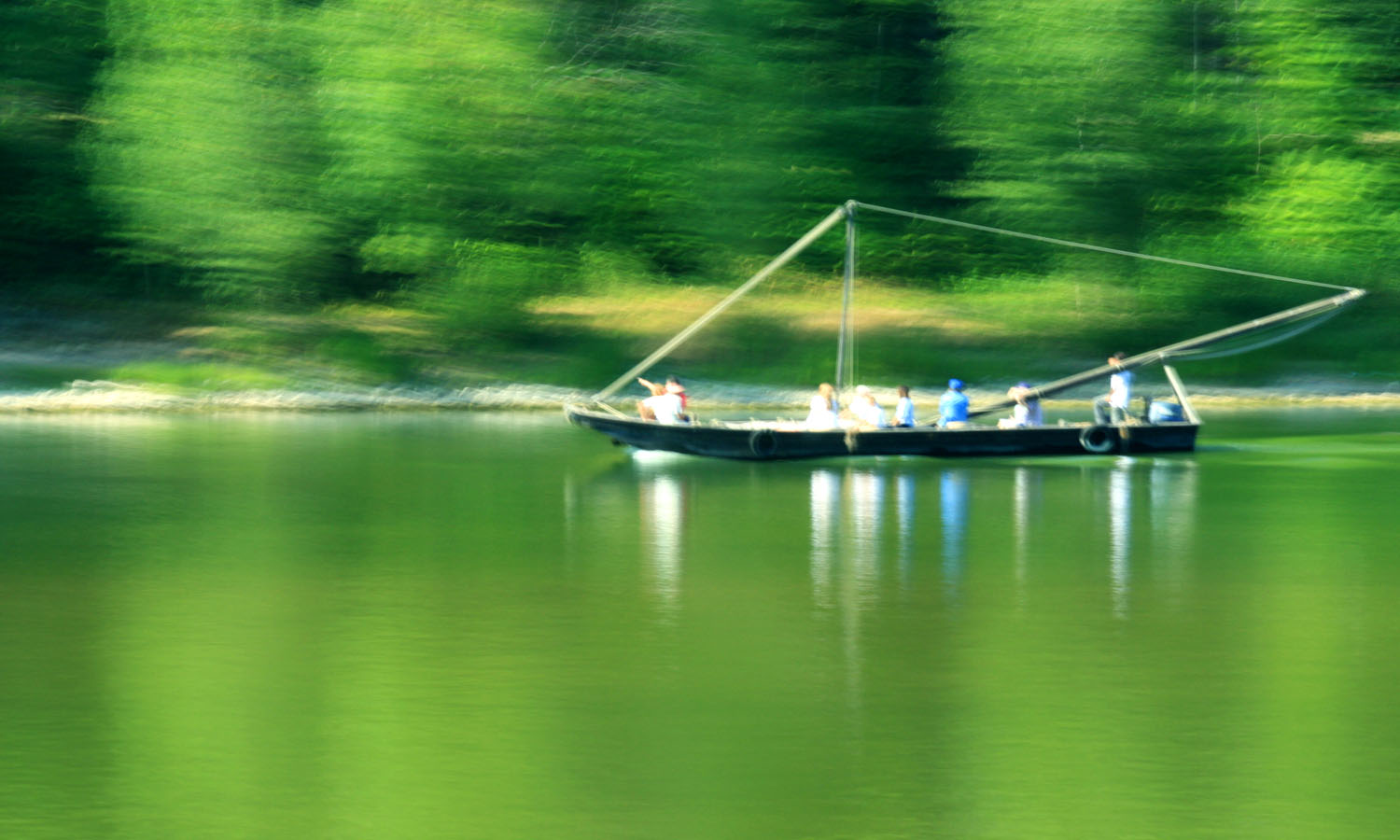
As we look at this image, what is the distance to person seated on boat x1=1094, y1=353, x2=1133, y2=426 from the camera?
33.4 m

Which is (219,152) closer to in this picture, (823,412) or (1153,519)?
(823,412)

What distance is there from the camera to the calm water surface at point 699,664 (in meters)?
10.3

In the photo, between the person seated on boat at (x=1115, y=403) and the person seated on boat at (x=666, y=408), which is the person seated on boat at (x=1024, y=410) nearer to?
the person seated on boat at (x=1115, y=403)

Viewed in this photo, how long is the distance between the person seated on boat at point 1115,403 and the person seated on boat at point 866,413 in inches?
156

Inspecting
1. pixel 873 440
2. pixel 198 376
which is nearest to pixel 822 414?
pixel 873 440

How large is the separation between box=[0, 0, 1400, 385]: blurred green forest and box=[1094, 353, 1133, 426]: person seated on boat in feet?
65.3

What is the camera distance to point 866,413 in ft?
106

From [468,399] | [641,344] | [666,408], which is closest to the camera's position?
[666,408]

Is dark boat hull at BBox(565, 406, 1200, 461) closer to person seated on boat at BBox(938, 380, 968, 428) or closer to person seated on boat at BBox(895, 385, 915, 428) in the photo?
person seated on boat at BBox(895, 385, 915, 428)

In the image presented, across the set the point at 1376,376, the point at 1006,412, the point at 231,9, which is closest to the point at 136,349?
the point at 231,9

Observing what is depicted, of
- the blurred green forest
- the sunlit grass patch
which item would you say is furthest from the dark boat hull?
the sunlit grass patch

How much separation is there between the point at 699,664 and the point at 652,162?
46229 millimetres

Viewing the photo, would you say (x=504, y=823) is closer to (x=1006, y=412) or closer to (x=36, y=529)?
(x=36, y=529)

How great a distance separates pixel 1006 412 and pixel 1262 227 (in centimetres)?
1488
